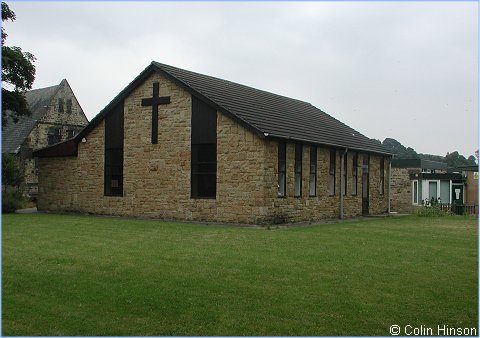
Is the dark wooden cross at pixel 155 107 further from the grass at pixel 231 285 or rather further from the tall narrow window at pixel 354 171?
the tall narrow window at pixel 354 171

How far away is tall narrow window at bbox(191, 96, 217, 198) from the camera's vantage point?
22.6m

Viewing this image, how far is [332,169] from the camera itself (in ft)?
86.2

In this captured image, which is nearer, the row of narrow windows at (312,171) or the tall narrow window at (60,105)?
the row of narrow windows at (312,171)

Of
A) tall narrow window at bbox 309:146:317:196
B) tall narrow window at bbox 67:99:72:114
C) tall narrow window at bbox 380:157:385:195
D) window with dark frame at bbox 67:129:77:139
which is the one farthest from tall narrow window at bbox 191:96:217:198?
tall narrow window at bbox 67:99:72:114

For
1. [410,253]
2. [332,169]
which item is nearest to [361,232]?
[410,253]

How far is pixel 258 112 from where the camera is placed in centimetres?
2406

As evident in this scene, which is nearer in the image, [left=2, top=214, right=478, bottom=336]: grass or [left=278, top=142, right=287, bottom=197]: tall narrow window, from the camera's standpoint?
[left=2, top=214, right=478, bottom=336]: grass

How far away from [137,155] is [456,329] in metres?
20.1

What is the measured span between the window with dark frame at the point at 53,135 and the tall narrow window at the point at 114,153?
22.7m

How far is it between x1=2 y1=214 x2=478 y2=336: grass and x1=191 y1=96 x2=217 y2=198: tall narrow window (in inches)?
267

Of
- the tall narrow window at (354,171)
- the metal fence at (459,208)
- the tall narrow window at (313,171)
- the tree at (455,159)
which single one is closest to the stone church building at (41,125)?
the tall narrow window at (354,171)

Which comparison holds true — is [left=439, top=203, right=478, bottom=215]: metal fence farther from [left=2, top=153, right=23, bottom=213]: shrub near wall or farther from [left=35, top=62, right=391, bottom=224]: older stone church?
[left=2, top=153, right=23, bottom=213]: shrub near wall

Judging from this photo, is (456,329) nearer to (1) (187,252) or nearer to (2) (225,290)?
(2) (225,290)

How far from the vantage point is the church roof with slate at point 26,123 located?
44844 millimetres
